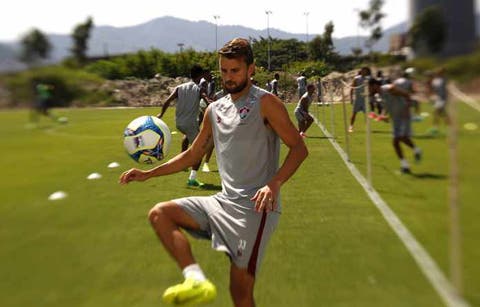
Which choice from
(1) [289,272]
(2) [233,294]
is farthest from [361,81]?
(2) [233,294]

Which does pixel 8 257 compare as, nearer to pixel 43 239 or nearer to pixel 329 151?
pixel 43 239

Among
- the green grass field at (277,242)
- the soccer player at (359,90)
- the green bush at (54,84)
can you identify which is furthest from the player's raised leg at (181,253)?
the soccer player at (359,90)

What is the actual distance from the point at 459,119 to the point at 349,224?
8.32 ft

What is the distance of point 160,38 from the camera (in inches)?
243

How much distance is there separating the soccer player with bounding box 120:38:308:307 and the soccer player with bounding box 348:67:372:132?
10.4ft

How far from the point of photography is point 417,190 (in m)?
5.95

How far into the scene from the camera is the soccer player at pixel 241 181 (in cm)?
360

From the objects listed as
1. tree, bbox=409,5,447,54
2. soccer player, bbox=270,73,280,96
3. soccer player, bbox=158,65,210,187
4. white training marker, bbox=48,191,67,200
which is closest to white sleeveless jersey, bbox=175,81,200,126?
soccer player, bbox=158,65,210,187

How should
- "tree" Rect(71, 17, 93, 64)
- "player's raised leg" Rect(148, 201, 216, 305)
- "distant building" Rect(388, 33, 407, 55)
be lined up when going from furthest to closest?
1. "tree" Rect(71, 17, 93, 64)
2. "distant building" Rect(388, 33, 407, 55)
3. "player's raised leg" Rect(148, 201, 216, 305)

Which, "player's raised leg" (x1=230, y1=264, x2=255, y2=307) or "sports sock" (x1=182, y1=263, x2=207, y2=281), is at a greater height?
"sports sock" (x1=182, y1=263, x2=207, y2=281)

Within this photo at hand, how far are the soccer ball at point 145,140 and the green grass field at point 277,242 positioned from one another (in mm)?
630

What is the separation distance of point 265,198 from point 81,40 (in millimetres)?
2244

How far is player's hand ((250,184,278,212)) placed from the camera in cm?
347

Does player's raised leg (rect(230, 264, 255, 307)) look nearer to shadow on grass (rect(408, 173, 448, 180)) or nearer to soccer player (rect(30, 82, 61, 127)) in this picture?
shadow on grass (rect(408, 173, 448, 180))
